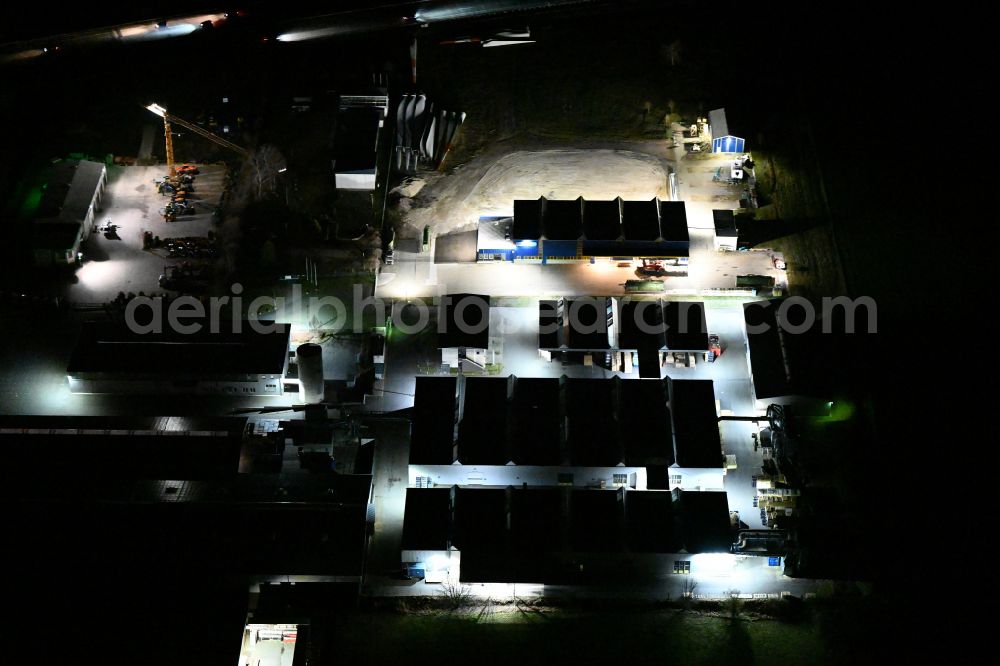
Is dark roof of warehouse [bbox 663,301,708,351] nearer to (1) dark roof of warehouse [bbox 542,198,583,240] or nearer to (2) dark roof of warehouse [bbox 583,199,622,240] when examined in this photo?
(2) dark roof of warehouse [bbox 583,199,622,240]

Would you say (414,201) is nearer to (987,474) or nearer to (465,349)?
(465,349)

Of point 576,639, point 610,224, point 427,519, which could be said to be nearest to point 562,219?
point 610,224

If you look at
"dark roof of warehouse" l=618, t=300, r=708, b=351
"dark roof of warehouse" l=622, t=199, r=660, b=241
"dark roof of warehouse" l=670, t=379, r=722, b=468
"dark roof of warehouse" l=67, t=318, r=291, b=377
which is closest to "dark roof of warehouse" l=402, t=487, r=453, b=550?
"dark roof of warehouse" l=67, t=318, r=291, b=377

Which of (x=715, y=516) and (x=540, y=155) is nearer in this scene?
(x=715, y=516)

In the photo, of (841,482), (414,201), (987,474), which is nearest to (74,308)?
(414,201)

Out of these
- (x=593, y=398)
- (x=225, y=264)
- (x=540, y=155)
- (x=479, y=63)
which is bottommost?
(x=593, y=398)

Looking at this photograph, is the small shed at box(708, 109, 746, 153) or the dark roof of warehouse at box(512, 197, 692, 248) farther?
the small shed at box(708, 109, 746, 153)
